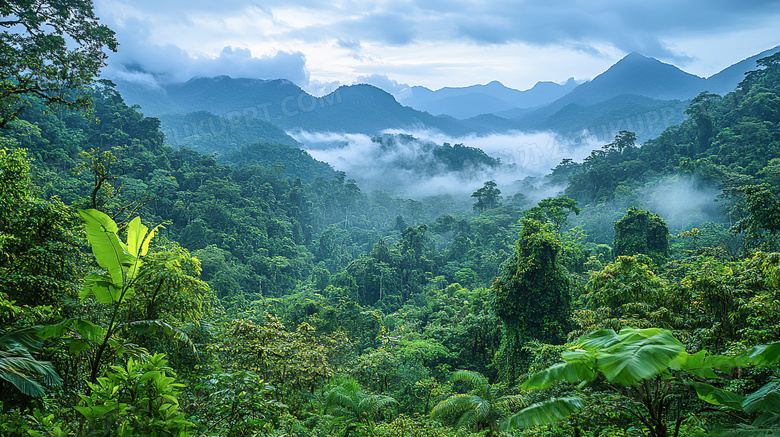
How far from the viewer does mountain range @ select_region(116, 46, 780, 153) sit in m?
91.2

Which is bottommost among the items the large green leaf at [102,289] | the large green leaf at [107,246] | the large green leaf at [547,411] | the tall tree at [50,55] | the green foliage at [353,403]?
the green foliage at [353,403]

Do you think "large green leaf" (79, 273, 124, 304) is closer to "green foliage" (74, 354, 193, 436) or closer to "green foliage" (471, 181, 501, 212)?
"green foliage" (74, 354, 193, 436)

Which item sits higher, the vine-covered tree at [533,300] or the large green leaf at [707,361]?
the large green leaf at [707,361]

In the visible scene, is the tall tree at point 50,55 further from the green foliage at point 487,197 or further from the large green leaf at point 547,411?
the green foliage at point 487,197

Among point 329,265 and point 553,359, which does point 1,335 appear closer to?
point 553,359

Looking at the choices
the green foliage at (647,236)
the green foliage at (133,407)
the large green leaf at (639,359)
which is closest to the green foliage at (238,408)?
the green foliage at (133,407)

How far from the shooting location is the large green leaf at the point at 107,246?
2955mm

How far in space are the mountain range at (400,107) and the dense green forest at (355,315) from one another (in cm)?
5222

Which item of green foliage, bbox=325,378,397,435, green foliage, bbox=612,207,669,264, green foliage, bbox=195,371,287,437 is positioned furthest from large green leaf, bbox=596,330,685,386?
green foliage, bbox=612,207,669,264

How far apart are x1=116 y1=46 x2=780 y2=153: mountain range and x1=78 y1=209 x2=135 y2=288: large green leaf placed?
234 feet

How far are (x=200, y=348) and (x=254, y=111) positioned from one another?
12190cm

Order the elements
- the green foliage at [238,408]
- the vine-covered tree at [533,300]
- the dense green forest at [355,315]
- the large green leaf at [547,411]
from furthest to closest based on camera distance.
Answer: the vine-covered tree at [533,300], the green foliage at [238,408], the large green leaf at [547,411], the dense green forest at [355,315]

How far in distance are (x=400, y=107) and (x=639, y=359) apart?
159862mm

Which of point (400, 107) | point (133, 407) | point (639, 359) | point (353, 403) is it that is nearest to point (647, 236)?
point (353, 403)
